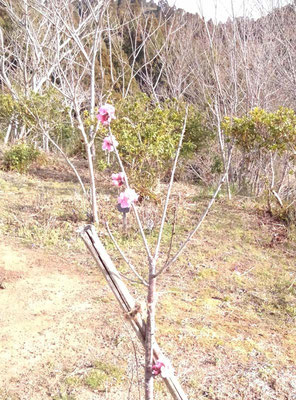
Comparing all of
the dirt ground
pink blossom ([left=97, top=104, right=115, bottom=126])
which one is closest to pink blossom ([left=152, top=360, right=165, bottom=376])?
the dirt ground

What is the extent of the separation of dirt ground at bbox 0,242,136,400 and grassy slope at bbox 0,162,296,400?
0.67 ft

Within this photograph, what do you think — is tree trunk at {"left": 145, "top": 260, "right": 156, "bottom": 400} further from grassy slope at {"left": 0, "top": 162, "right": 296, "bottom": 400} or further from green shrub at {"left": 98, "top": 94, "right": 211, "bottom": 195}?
green shrub at {"left": 98, "top": 94, "right": 211, "bottom": 195}

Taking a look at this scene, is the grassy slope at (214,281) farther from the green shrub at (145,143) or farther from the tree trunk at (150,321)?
the green shrub at (145,143)

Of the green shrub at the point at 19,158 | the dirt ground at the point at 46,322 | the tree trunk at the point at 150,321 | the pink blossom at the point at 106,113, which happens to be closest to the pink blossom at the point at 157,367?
the tree trunk at the point at 150,321

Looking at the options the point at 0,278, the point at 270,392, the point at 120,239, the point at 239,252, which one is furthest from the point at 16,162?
the point at 270,392

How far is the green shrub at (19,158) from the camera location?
6.89 metres

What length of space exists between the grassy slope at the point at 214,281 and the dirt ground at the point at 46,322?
0.67ft

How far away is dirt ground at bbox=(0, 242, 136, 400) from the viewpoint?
228cm

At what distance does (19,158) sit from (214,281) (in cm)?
465

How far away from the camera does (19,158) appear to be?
22.8ft

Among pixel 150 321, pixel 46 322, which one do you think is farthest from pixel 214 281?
pixel 150 321

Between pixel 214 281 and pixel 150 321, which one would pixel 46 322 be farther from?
pixel 214 281

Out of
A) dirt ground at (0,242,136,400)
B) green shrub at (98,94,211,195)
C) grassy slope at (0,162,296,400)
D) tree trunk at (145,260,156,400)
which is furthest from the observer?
green shrub at (98,94,211,195)

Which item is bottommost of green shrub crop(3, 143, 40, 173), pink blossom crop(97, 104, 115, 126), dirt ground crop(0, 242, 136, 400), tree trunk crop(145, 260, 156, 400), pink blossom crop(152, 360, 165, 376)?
dirt ground crop(0, 242, 136, 400)
